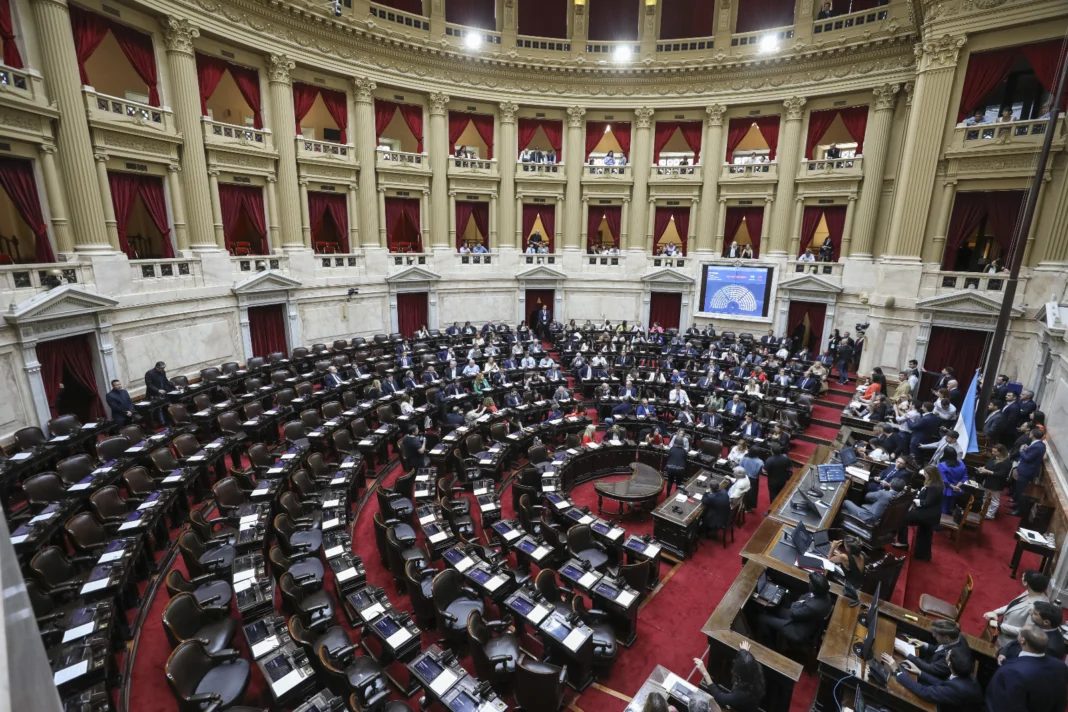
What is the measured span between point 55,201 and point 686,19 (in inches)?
970

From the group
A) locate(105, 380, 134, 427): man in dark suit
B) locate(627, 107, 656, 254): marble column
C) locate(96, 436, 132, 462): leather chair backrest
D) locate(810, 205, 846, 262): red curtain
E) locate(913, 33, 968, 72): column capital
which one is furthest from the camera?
locate(627, 107, 656, 254): marble column

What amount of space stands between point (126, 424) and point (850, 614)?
→ 1505cm

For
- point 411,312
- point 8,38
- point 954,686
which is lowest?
point 954,686

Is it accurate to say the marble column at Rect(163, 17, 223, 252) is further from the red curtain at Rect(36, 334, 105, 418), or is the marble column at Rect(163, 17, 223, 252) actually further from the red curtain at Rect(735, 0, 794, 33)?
the red curtain at Rect(735, 0, 794, 33)

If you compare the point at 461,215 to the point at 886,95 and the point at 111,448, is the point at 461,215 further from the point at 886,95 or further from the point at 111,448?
the point at 886,95

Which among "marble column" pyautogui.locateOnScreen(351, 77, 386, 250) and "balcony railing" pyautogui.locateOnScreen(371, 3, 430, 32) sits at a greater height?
"balcony railing" pyautogui.locateOnScreen(371, 3, 430, 32)

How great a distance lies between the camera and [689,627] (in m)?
8.36

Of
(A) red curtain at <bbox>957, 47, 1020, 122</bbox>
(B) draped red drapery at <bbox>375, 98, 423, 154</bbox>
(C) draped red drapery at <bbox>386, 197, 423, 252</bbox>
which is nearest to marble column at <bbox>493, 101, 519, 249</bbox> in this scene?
(B) draped red drapery at <bbox>375, 98, 423, 154</bbox>

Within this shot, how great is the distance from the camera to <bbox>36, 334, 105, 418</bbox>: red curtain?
41.7ft

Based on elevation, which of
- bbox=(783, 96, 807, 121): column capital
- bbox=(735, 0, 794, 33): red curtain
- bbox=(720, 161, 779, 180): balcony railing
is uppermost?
bbox=(735, 0, 794, 33): red curtain

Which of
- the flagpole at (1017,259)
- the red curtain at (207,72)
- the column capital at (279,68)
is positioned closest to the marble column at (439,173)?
the column capital at (279,68)

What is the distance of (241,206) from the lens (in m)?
18.6

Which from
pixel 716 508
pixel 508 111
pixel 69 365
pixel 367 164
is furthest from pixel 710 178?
pixel 69 365

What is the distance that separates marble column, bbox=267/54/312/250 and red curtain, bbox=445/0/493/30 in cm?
794
